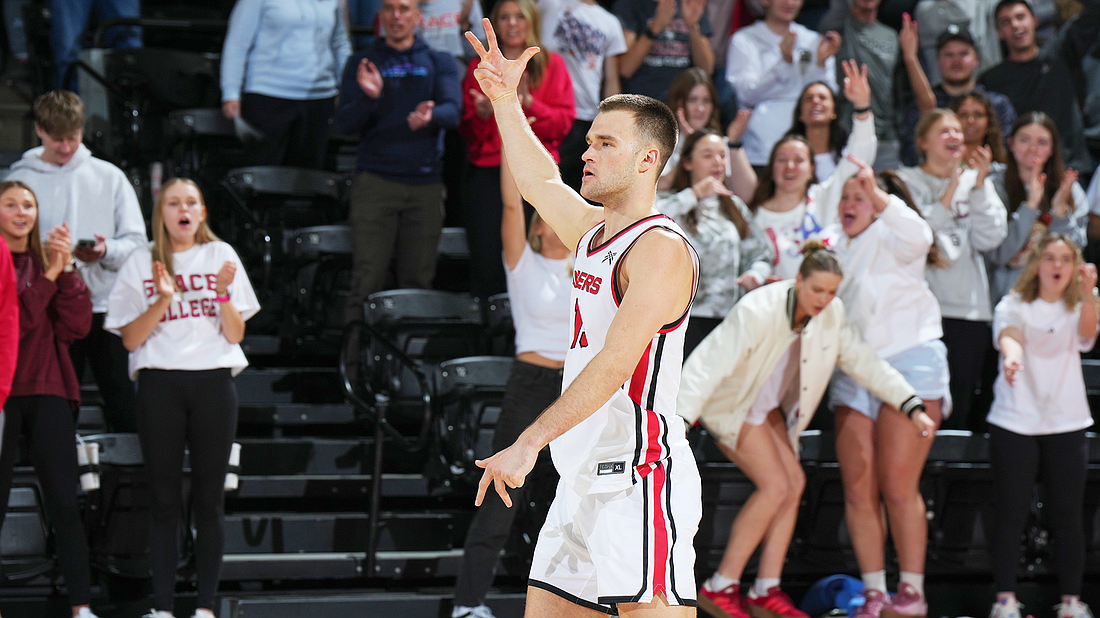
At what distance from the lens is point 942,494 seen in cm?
552

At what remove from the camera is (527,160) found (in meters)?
3.10

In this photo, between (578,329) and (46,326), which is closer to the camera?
(578,329)

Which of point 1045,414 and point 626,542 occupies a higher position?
point 626,542

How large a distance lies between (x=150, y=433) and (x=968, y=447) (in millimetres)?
3791

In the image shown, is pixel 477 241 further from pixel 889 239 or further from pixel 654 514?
pixel 654 514

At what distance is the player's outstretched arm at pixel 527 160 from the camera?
9.90ft

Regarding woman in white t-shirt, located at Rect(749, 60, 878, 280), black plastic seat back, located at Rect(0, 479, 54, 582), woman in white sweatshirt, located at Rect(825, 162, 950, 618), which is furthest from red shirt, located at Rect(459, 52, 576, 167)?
black plastic seat back, located at Rect(0, 479, 54, 582)

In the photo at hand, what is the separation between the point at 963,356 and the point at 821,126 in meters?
1.46

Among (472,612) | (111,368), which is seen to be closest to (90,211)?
(111,368)

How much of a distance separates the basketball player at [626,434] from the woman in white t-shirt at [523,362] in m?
1.74

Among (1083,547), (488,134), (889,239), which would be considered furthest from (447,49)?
(1083,547)

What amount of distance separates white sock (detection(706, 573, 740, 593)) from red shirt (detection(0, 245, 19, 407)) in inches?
117

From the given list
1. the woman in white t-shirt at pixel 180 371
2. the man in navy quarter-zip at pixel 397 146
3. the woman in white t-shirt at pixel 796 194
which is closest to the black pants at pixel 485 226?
the man in navy quarter-zip at pixel 397 146

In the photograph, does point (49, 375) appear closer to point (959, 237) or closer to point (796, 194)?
point (796, 194)
